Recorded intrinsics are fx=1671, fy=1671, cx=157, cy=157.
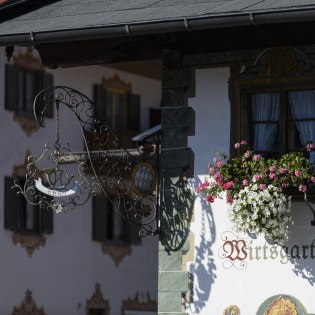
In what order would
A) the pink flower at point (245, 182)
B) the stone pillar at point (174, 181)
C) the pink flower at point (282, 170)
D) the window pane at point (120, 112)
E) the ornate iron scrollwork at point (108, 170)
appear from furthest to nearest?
the window pane at point (120, 112)
the stone pillar at point (174, 181)
the ornate iron scrollwork at point (108, 170)
the pink flower at point (245, 182)
the pink flower at point (282, 170)

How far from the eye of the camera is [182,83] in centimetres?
1838

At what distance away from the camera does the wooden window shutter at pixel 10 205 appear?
107 ft

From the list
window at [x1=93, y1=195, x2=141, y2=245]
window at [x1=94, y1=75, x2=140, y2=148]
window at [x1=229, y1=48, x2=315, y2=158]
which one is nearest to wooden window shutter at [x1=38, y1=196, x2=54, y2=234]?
window at [x1=93, y1=195, x2=141, y2=245]

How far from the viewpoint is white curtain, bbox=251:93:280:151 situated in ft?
59.0

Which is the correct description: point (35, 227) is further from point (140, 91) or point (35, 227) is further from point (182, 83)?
point (182, 83)

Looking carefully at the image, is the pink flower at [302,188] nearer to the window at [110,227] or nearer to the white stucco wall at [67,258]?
the white stucco wall at [67,258]

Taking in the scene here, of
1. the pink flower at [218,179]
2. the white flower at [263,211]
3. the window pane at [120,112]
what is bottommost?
the white flower at [263,211]

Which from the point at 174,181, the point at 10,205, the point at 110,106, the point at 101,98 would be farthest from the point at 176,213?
the point at 110,106

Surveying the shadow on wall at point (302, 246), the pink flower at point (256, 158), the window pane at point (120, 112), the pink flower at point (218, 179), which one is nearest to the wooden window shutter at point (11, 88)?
the window pane at point (120, 112)

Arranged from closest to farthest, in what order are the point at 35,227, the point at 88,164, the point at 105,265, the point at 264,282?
the point at 264,282
the point at 88,164
the point at 35,227
the point at 105,265

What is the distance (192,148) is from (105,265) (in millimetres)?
17588

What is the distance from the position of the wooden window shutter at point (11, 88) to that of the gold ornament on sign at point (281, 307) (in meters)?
16.3

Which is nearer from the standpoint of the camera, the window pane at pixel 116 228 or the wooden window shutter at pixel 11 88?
the wooden window shutter at pixel 11 88

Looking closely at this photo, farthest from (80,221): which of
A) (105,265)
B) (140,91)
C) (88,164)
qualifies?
(88,164)
